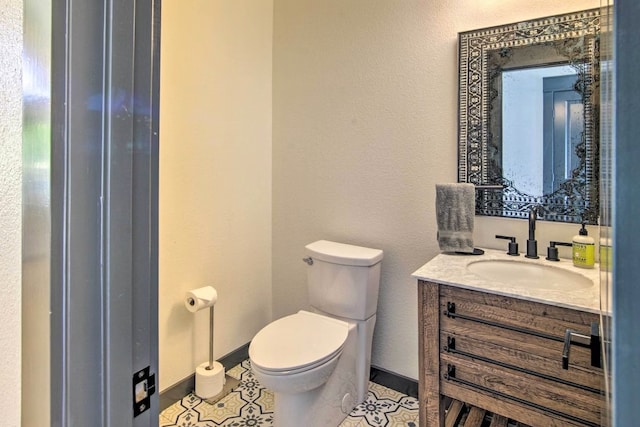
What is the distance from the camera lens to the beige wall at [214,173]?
6.04 ft

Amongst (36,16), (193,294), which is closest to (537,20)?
(36,16)

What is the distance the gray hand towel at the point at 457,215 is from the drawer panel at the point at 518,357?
44 cm

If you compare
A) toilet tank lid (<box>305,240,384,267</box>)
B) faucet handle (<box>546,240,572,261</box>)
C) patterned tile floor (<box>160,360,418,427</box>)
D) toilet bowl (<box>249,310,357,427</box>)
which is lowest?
patterned tile floor (<box>160,360,418,427</box>)

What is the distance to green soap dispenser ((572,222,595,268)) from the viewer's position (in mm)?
1425

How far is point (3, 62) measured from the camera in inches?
20.8

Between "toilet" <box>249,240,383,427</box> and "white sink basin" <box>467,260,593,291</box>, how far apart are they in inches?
20.4

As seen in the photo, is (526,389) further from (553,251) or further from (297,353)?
(297,353)

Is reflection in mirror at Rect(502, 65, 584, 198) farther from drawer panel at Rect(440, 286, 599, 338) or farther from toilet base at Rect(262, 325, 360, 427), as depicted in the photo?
toilet base at Rect(262, 325, 360, 427)

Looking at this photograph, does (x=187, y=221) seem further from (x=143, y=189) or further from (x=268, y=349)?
(x=143, y=189)

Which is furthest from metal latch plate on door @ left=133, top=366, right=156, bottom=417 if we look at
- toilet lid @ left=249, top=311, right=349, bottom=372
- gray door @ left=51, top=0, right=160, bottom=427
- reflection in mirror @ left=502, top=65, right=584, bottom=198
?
reflection in mirror @ left=502, top=65, right=584, bottom=198

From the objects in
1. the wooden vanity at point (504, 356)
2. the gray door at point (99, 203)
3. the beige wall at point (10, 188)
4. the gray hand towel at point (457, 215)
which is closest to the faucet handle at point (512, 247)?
the gray hand towel at point (457, 215)

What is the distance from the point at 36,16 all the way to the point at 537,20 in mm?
1813

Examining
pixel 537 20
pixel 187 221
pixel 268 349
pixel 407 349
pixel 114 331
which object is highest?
pixel 537 20

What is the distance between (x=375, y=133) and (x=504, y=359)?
49.6 inches
